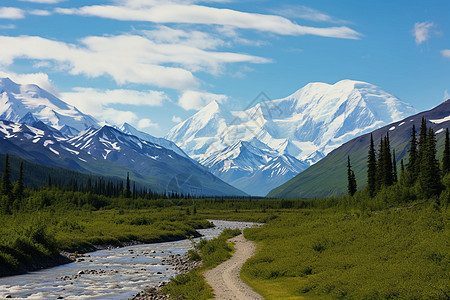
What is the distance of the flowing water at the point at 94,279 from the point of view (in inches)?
1636

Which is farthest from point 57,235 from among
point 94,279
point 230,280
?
point 230,280

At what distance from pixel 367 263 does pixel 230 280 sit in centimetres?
1270

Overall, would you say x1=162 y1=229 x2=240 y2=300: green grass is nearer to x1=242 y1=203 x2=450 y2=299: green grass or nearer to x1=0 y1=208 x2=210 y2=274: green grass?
x1=242 y1=203 x2=450 y2=299: green grass

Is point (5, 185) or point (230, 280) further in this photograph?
point (5, 185)

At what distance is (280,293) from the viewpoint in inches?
→ 1471

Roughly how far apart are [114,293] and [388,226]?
113 feet

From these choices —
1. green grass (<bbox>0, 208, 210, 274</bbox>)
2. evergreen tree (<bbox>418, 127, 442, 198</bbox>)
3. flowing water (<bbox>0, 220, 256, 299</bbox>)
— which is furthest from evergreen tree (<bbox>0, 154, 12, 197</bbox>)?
evergreen tree (<bbox>418, 127, 442, 198</bbox>)

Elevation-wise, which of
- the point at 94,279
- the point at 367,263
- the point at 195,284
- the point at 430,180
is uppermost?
the point at 430,180

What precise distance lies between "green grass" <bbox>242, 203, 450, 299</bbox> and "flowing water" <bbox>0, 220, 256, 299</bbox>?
1174 cm

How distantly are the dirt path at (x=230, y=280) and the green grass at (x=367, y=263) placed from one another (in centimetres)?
116

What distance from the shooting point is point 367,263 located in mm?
41438

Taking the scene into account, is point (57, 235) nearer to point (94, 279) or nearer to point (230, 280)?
point (94, 279)

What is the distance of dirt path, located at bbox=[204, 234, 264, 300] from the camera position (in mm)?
36312

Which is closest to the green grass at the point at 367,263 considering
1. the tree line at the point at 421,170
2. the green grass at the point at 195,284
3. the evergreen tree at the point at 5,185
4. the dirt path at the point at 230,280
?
the dirt path at the point at 230,280
